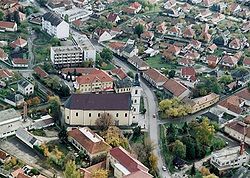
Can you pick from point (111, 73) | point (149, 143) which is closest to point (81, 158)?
point (149, 143)

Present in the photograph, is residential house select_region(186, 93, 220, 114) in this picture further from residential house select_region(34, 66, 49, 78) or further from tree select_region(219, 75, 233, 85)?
residential house select_region(34, 66, 49, 78)

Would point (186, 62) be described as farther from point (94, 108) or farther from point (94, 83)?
point (94, 108)

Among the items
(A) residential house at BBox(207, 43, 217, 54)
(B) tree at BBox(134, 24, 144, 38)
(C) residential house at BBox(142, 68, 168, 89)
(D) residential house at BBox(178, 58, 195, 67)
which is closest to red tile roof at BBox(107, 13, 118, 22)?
(B) tree at BBox(134, 24, 144, 38)

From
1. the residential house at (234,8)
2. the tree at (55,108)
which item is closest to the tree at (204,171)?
the tree at (55,108)

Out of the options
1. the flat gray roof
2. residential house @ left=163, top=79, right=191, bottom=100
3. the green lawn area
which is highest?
the flat gray roof

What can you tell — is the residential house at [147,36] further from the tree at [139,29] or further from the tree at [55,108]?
the tree at [55,108]

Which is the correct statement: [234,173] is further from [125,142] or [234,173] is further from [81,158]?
[81,158]
